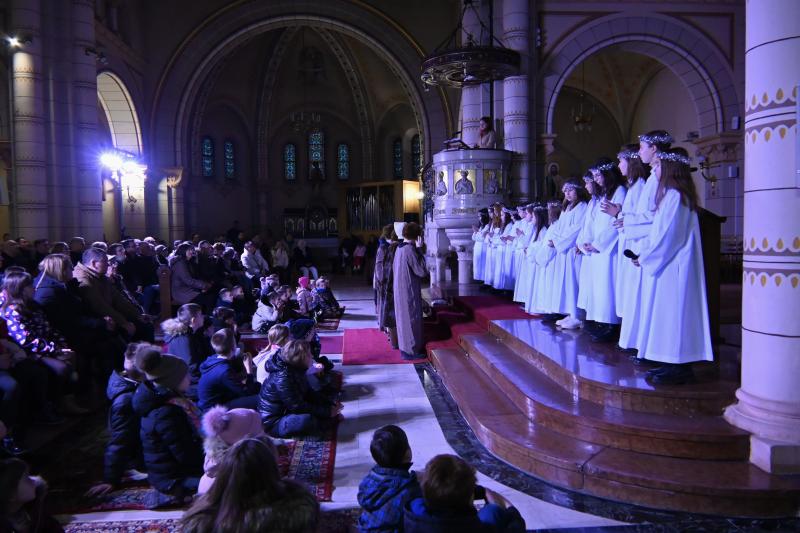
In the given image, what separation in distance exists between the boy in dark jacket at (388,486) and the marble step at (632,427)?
1.68 meters

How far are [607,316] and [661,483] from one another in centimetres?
213

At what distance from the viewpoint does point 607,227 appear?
5172mm

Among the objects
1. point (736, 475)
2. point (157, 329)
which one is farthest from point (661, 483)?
point (157, 329)

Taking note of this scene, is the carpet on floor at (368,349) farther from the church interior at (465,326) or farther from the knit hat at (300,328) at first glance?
the knit hat at (300,328)

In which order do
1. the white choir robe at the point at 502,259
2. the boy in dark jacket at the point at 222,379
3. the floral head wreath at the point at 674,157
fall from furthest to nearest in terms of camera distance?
the white choir robe at the point at 502,259 < the boy in dark jacket at the point at 222,379 < the floral head wreath at the point at 674,157

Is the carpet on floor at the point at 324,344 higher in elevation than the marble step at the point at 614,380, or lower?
lower

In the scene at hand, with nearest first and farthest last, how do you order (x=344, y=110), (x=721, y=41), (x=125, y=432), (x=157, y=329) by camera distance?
(x=125, y=432) < (x=157, y=329) < (x=721, y=41) < (x=344, y=110)

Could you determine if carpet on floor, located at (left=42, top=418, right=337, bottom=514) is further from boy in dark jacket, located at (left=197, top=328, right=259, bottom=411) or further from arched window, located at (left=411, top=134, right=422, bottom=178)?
arched window, located at (left=411, top=134, right=422, bottom=178)

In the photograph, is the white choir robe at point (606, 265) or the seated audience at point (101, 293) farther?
the seated audience at point (101, 293)

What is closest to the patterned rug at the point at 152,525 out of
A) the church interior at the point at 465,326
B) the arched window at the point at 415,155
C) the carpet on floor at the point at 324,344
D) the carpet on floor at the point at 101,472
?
the church interior at the point at 465,326

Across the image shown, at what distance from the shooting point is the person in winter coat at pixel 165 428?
3602 millimetres

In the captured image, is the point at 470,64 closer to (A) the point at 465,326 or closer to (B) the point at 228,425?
(A) the point at 465,326

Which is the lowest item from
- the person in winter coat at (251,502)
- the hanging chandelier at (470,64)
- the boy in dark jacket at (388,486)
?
the boy in dark jacket at (388,486)

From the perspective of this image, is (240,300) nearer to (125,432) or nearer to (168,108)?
(125,432)
